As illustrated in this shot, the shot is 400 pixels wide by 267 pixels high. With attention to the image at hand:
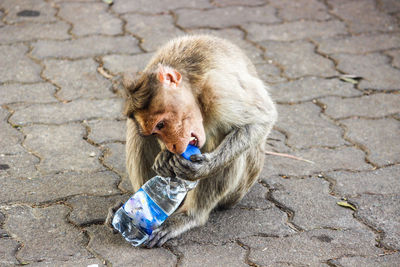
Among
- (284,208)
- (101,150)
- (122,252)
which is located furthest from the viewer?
(101,150)

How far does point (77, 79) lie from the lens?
5.29 metres

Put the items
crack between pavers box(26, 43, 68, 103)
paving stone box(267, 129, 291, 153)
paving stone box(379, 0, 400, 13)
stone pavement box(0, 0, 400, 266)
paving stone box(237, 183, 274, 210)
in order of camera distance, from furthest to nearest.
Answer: paving stone box(379, 0, 400, 13), crack between pavers box(26, 43, 68, 103), paving stone box(267, 129, 291, 153), paving stone box(237, 183, 274, 210), stone pavement box(0, 0, 400, 266)

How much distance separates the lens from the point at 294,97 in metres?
5.24

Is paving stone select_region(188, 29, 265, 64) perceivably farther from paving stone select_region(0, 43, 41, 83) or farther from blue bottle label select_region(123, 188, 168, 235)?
blue bottle label select_region(123, 188, 168, 235)

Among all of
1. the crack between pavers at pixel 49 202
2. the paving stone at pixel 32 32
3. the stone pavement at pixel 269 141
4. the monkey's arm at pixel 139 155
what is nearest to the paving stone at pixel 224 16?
the stone pavement at pixel 269 141

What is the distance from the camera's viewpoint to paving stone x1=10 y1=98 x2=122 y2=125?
472cm

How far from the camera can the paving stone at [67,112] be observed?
472cm

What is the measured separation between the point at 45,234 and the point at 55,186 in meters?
0.52

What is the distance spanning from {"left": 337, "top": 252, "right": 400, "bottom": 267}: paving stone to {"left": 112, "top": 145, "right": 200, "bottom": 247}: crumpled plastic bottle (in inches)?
37.1

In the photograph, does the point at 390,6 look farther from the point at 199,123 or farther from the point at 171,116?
the point at 171,116

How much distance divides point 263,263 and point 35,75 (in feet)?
9.04

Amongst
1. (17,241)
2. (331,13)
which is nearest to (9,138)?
(17,241)

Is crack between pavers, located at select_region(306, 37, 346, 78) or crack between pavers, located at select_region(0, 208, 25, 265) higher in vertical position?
crack between pavers, located at select_region(306, 37, 346, 78)

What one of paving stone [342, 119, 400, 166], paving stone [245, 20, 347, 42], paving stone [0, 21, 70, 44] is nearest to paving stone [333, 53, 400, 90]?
paving stone [245, 20, 347, 42]
